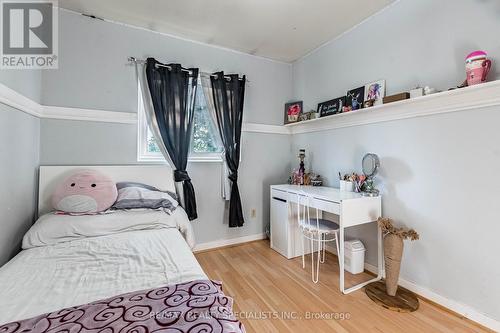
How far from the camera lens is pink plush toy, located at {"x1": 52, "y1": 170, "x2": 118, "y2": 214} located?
179 cm

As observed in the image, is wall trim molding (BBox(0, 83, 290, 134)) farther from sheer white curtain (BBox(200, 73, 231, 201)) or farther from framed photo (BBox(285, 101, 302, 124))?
framed photo (BBox(285, 101, 302, 124))

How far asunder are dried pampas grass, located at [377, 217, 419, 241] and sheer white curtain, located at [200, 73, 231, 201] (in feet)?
5.42

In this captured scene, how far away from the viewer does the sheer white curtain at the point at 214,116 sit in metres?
2.70

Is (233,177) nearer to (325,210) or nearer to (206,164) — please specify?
(206,164)

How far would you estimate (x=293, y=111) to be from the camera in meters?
3.11

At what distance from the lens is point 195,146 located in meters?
2.73

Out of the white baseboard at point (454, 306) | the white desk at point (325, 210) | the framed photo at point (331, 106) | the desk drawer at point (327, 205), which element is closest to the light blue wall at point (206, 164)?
the white desk at point (325, 210)

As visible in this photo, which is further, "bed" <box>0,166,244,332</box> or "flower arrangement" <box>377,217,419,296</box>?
"flower arrangement" <box>377,217,419,296</box>

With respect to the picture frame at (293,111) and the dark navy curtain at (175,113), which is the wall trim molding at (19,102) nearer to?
the dark navy curtain at (175,113)

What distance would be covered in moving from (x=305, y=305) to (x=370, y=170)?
4.24 ft

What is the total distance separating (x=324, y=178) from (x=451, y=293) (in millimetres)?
1467

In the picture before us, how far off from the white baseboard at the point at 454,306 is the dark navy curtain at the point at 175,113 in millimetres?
2107

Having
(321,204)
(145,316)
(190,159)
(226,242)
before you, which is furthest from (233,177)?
(145,316)

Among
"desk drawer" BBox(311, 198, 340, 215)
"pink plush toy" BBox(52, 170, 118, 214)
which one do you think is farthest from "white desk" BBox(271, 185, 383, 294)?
"pink plush toy" BBox(52, 170, 118, 214)
